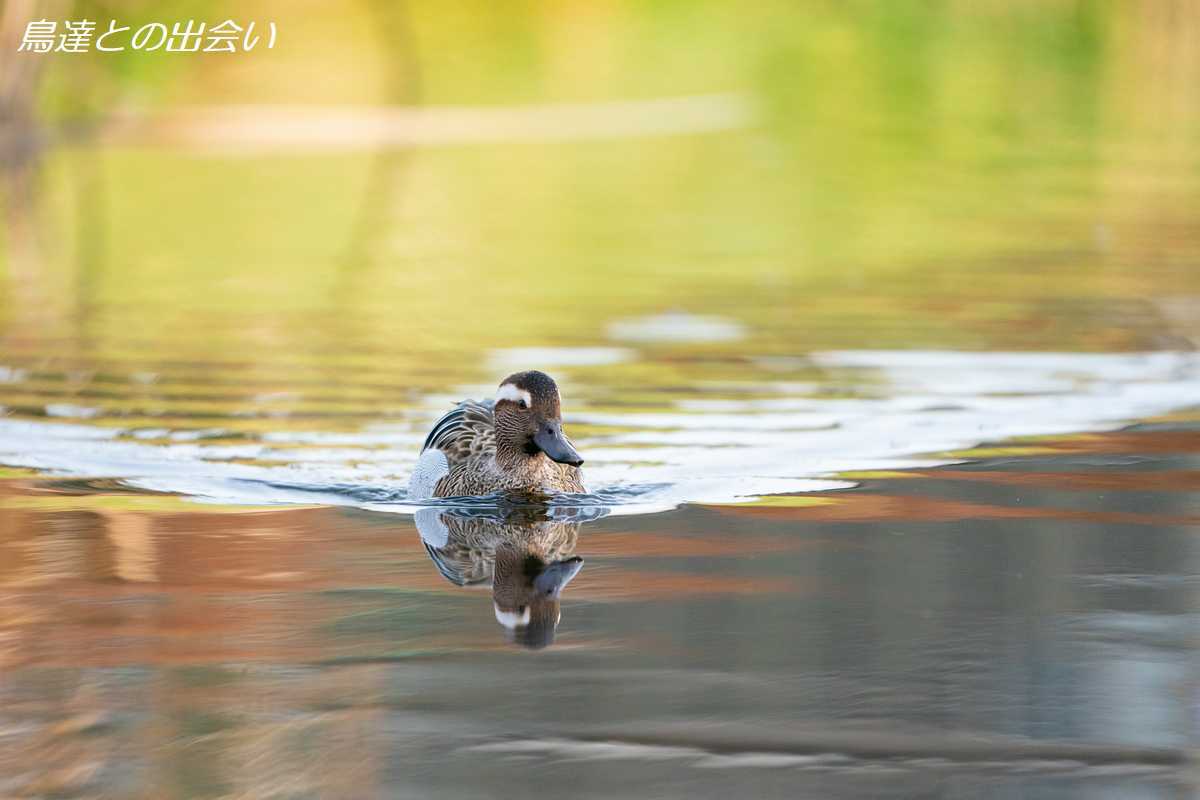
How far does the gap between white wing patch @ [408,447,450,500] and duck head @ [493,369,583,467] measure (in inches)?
9.6

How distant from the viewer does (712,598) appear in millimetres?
7559

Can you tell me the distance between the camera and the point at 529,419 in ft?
31.4

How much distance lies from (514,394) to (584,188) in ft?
47.0

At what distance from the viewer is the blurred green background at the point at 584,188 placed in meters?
14.7

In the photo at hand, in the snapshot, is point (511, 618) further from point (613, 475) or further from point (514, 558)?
point (613, 475)

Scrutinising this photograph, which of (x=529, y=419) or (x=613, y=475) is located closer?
(x=529, y=419)

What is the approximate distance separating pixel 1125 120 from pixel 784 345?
56.6ft

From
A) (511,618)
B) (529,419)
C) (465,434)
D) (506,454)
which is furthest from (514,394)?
(511,618)

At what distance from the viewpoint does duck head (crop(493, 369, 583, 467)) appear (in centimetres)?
940

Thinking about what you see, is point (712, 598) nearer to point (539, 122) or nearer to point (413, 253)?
point (413, 253)

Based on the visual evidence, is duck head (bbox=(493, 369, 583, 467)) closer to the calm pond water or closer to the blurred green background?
the calm pond water

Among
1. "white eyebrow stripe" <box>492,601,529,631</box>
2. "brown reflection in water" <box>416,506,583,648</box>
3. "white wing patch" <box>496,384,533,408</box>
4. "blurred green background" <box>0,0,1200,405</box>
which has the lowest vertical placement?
"white eyebrow stripe" <box>492,601,529,631</box>

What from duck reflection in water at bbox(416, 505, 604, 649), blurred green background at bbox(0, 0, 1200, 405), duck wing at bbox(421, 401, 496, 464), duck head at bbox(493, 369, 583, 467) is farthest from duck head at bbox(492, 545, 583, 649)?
blurred green background at bbox(0, 0, 1200, 405)

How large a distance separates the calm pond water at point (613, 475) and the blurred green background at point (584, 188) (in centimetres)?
10
